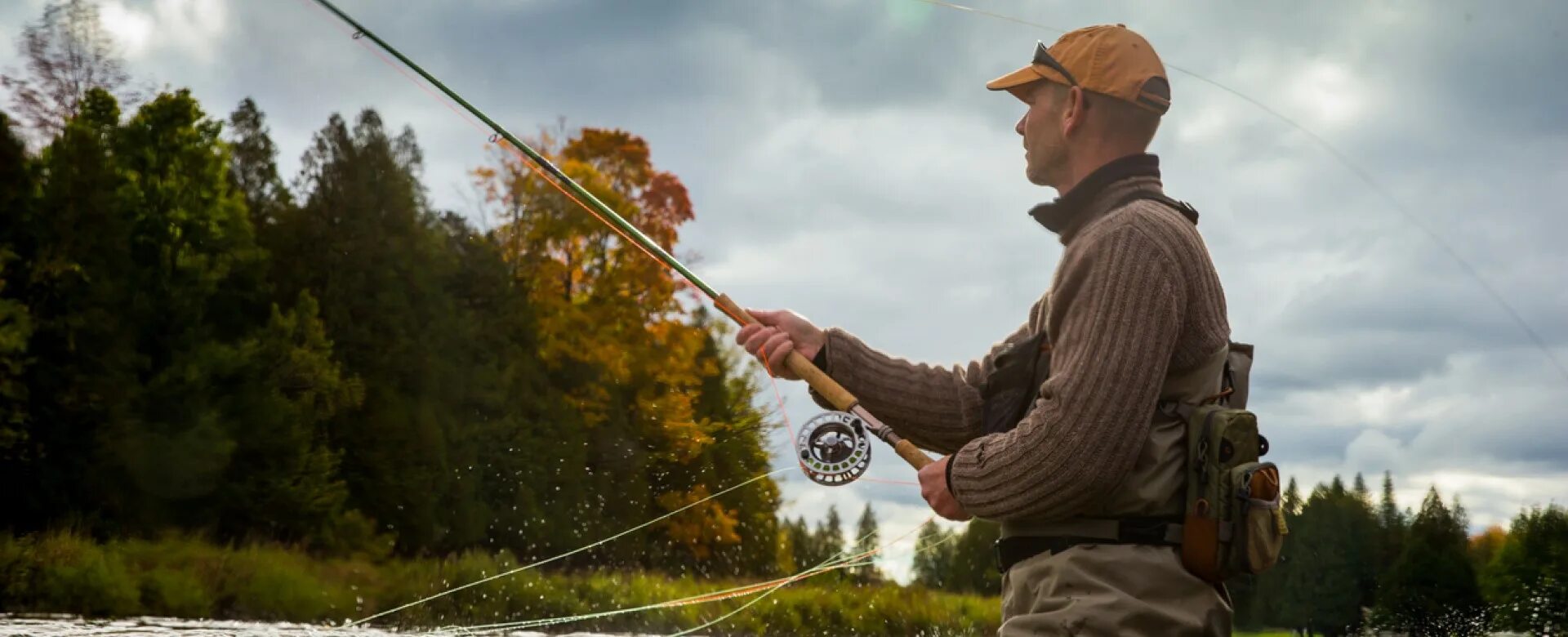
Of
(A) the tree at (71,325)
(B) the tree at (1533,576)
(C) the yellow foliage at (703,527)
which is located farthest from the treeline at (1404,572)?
(A) the tree at (71,325)

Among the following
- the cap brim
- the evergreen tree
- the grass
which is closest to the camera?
the cap brim

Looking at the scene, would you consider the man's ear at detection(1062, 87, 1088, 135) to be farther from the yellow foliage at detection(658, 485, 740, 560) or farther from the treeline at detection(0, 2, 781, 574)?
the treeline at detection(0, 2, 781, 574)

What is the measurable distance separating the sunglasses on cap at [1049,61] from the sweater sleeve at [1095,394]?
391 millimetres

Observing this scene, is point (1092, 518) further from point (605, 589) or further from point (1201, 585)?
point (605, 589)

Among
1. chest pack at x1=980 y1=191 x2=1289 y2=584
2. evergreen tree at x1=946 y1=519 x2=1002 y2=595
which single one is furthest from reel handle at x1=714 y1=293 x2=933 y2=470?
evergreen tree at x1=946 y1=519 x2=1002 y2=595

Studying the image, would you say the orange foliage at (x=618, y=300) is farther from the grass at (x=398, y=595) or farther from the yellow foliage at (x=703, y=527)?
the grass at (x=398, y=595)

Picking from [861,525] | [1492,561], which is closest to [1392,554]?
[1492,561]

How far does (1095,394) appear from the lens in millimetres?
2213

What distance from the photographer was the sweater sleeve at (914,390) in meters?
3.04

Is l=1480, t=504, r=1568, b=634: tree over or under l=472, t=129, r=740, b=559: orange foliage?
under

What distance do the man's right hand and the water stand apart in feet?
26.6

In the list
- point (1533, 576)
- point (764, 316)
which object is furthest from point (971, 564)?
point (764, 316)

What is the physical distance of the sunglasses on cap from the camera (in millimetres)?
2559

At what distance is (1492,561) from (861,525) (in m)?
7.32
